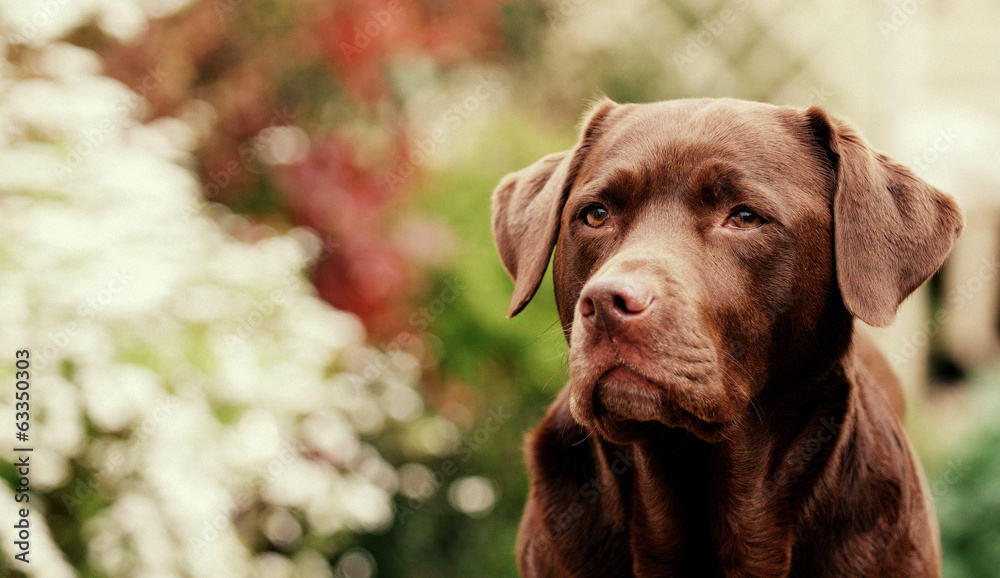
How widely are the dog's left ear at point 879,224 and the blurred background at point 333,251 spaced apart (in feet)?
4.20

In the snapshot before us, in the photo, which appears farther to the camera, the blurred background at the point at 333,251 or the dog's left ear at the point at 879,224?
the blurred background at the point at 333,251

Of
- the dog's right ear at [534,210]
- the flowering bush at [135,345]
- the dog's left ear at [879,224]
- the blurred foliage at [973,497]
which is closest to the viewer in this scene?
the dog's left ear at [879,224]

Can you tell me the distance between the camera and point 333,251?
15.7 feet

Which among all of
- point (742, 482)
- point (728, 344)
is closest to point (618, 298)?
point (728, 344)

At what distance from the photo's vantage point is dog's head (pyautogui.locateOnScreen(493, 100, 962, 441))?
2.08m

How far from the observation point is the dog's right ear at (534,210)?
8.57 feet

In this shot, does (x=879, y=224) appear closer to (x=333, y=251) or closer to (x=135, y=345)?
(x=135, y=345)

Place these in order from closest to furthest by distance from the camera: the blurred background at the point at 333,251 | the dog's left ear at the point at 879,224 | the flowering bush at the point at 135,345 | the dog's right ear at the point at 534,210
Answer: the dog's left ear at the point at 879,224 → the dog's right ear at the point at 534,210 → the flowering bush at the point at 135,345 → the blurred background at the point at 333,251

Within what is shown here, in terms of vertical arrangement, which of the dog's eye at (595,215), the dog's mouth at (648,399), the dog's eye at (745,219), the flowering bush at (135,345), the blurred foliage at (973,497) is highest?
the dog's eye at (745,219)

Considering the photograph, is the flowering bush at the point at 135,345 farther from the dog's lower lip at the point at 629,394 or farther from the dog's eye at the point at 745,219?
the dog's eye at the point at 745,219

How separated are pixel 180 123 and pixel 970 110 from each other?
6.46 meters

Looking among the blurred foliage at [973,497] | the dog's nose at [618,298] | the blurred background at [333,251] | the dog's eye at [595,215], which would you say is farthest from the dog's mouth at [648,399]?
the blurred foliage at [973,497]

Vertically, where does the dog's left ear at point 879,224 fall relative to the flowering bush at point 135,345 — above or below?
above

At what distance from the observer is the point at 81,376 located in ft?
10.7
